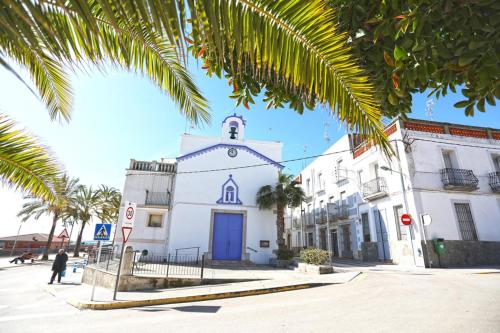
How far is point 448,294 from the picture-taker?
7.75 meters

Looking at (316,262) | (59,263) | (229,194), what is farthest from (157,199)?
(316,262)

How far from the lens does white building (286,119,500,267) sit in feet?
52.4

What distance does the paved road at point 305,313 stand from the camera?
Result: 5.27m

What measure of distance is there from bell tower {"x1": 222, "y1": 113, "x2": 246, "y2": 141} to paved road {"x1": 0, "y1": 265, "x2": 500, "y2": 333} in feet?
47.8

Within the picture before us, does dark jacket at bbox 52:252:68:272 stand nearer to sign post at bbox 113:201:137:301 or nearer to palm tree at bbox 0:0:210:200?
sign post at bbox 113:201:137:301

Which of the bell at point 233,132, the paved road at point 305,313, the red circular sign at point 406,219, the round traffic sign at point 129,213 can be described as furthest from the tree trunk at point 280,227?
the round traffic sign at point 129,213

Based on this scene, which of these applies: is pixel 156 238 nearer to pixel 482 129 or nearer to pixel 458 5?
pixel 458 5

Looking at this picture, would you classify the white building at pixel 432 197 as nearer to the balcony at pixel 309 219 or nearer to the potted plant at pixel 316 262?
the potted plant at pixel 316 262

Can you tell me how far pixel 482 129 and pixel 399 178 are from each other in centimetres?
791

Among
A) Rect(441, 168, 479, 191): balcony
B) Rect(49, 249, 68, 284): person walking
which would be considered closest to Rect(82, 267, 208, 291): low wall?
Rect(49, 249, 68, 284): person walking

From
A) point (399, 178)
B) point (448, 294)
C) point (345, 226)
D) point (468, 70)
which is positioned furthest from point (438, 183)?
point (468, 70)

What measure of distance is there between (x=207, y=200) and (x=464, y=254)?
16.6 meters

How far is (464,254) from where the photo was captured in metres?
15.8

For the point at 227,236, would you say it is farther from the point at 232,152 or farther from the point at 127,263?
the point at 127,263
